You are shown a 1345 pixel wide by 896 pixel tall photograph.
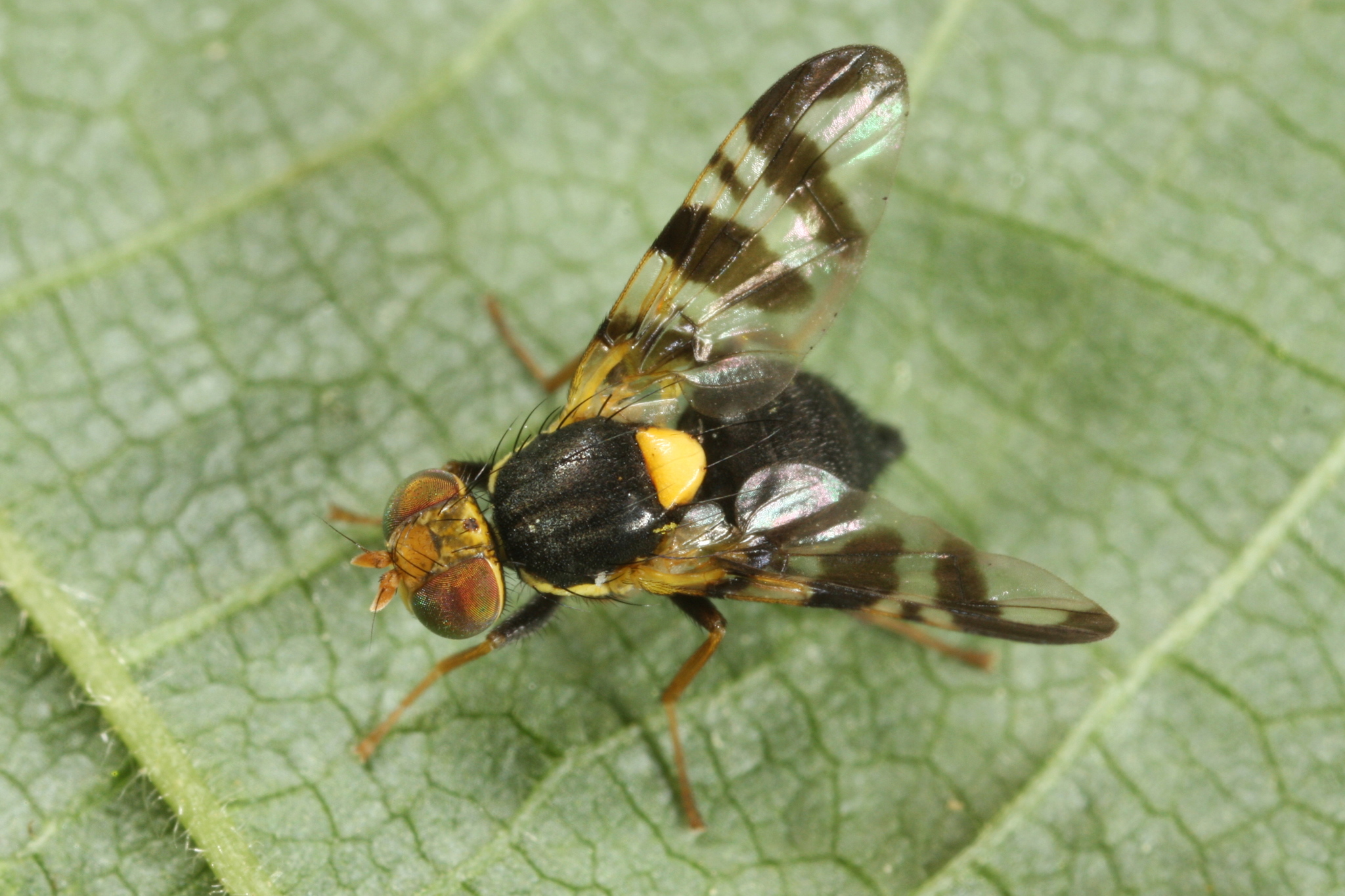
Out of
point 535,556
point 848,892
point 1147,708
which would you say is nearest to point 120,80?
point 535,556

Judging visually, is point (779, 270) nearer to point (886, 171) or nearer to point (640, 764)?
point (886, 171)

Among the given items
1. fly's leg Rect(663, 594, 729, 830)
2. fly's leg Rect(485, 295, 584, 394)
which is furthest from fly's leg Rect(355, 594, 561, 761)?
fly's leg Rect(485, 295, 584, 394)

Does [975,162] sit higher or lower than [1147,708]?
higher

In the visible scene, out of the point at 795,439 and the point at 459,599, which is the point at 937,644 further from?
the point at 459,599

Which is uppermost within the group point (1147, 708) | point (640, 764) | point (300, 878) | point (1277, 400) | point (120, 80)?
point (120, 80)

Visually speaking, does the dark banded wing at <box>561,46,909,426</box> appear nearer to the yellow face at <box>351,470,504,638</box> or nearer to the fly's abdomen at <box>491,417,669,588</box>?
the fly's abdomen at <box>491,417,669,588</box>

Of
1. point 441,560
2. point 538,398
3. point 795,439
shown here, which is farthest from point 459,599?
point 795,439

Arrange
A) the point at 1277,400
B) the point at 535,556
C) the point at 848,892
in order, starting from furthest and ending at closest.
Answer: the point at 1277,400
the point at 848,892
the point at 535,556
